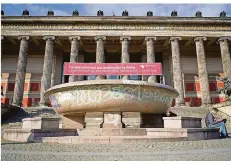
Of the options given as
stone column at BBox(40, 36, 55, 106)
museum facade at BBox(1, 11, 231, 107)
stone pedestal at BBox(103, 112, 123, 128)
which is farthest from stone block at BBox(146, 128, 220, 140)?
stone column at BBox(40, 36, 55, 106)

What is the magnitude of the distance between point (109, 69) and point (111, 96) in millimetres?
13701

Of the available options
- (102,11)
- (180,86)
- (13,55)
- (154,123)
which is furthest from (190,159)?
(13,55)

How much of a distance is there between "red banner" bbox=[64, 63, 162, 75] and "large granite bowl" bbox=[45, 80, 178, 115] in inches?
483

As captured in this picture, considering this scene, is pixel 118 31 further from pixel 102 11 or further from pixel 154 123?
pixel 154 123

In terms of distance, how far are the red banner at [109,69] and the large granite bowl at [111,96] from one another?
1228 centimetres

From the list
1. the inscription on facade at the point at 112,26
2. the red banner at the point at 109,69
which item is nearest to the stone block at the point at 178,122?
the red banner at the point at 109,69

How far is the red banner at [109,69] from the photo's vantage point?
802 inches

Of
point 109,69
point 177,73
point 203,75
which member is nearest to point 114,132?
point 109,69

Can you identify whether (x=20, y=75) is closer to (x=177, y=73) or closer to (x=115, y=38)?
(x=115, y=38)

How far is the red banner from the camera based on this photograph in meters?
20.4

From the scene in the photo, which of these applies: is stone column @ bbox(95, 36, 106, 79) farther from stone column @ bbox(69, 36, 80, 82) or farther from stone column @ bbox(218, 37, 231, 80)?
stone column @ bbox(218, 37, 231, 80)

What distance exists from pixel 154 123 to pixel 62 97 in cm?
392

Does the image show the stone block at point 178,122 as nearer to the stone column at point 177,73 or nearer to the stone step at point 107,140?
the stone step at point 107,140

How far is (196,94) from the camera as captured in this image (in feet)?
108
